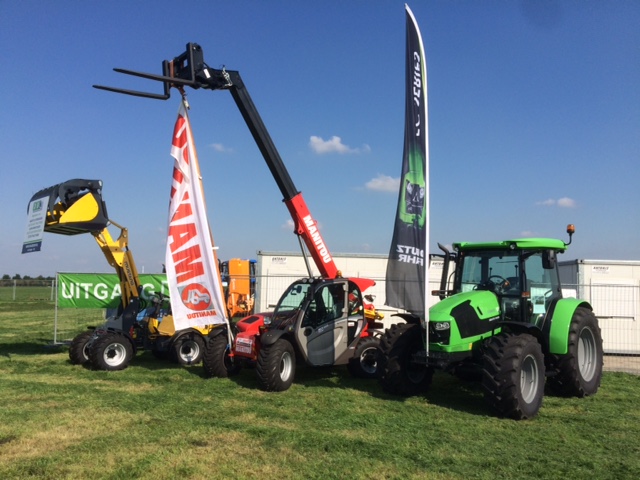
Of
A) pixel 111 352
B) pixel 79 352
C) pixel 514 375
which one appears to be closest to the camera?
pixel 514 375

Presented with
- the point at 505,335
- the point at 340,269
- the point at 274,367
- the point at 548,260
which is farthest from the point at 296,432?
the point at 340,269

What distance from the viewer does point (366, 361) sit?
30.8 ft

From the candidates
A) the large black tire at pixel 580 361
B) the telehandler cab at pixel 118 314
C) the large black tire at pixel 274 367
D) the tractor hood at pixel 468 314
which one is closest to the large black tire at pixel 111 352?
the telehandler cab at pixel 118 314

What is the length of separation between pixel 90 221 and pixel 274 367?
17.2ft

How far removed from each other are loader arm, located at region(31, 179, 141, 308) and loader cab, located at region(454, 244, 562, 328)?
6761 mm

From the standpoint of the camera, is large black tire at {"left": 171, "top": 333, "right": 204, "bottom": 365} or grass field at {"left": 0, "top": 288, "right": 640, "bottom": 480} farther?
large black tire at {"left": 171, "top": 333, "right": 204, "bottom": 365}

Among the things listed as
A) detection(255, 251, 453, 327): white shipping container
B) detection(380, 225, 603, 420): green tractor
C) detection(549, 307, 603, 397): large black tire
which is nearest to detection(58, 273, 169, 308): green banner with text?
detection(255, 251, 453, 327): white shipping container

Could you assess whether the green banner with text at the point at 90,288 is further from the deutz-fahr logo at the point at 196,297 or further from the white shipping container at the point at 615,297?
the white shipping container at the point at 615,297

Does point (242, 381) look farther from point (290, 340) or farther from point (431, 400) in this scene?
point (431, 400)

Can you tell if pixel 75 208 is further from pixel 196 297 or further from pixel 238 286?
pixel 238 286

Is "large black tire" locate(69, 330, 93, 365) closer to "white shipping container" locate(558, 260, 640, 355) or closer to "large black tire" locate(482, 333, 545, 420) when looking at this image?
"large black tire" locate(482, 333, 545, 420)

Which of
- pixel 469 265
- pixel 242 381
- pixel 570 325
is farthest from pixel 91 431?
pixel 570 325

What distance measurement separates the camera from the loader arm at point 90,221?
10.5 m

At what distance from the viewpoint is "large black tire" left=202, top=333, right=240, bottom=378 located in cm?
908
